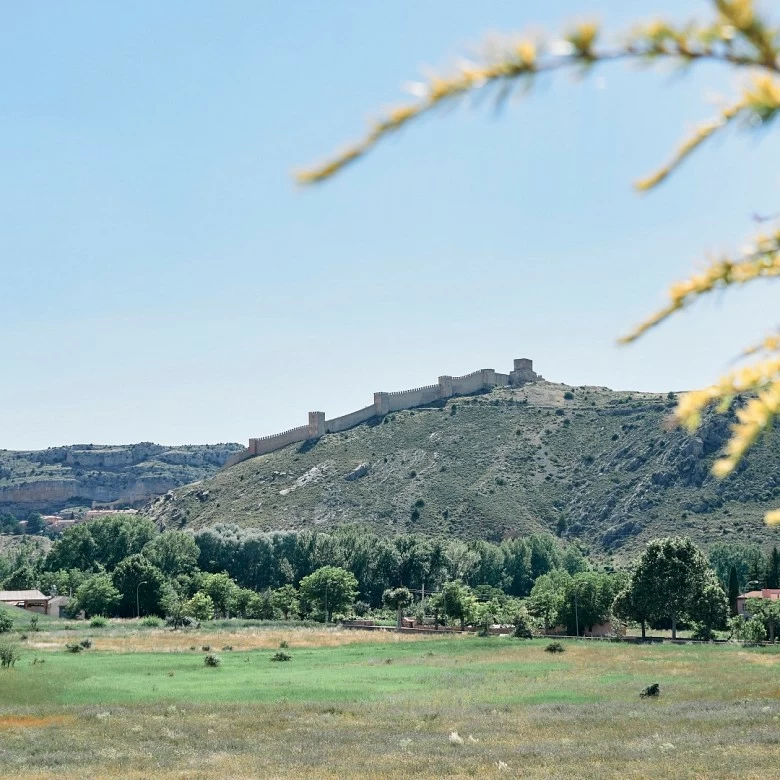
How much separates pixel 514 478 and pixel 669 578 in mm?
80805

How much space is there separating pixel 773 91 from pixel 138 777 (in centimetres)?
2729

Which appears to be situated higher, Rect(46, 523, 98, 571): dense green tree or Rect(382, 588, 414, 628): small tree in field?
Rect(46, 523, 98, 571): dense green tree

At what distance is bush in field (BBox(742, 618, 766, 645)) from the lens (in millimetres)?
74250

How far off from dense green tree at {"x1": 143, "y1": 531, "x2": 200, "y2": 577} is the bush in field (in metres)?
69.5

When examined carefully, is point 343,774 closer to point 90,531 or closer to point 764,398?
point 764,398

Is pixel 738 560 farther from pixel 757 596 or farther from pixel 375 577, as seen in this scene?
pixel 375 577

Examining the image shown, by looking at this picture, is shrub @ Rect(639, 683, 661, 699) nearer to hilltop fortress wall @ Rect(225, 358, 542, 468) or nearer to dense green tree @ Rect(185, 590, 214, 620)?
dense green tree @ Rect(185, 590, 214, 620)

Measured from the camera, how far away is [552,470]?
166 metres

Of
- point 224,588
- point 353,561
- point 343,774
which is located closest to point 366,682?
point 343,774

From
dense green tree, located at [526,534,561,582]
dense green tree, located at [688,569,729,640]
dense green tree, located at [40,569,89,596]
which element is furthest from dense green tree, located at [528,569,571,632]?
dense green tree, located at [40,569,89,596]

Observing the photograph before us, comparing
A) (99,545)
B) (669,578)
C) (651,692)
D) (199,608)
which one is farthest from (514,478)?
(651,692)

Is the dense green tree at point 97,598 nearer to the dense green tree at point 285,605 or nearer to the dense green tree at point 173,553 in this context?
the dense green tree at point 285,605

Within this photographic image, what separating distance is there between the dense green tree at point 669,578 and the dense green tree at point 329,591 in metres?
33.2

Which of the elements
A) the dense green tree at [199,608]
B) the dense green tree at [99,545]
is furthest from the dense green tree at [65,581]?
the dense green tree at [199,608]
